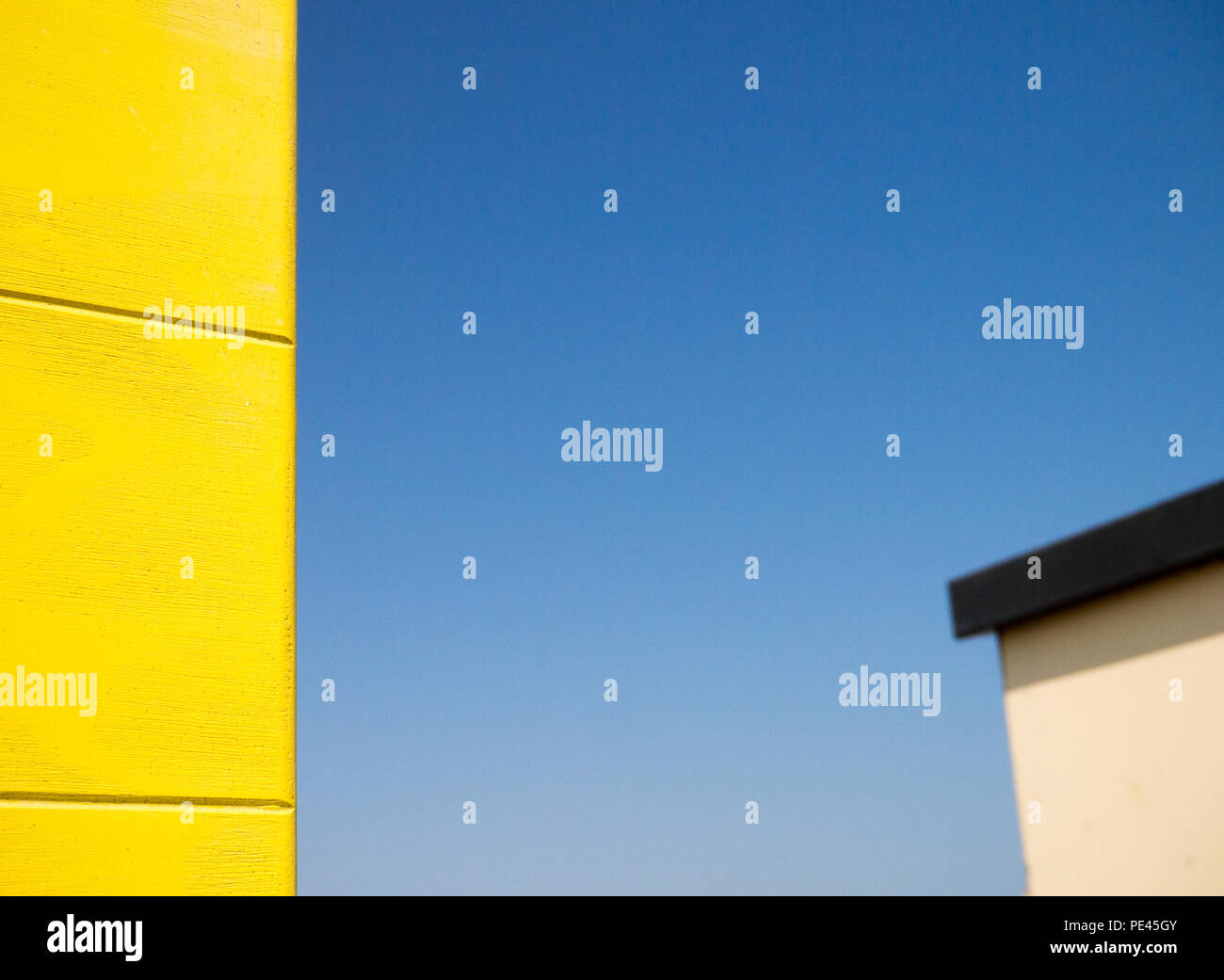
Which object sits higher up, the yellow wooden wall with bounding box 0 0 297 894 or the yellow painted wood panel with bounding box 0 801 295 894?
the yellow wooden wall with bounding box 0 0 297 894

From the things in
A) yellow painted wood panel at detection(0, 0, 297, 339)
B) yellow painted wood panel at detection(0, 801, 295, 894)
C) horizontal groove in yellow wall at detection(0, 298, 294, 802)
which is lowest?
yellow painted wood panel at detection(0, 801, 295, 894)

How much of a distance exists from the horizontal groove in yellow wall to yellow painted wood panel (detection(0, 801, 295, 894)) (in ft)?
0.20

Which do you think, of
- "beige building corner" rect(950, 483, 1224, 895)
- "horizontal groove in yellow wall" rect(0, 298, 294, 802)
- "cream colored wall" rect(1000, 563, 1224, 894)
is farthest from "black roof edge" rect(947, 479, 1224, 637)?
"horizontal groove in yellow wall" rect(0, 298, 294, 802)

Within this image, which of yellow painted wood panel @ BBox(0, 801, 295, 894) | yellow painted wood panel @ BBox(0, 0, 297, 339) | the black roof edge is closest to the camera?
yellow painted wood panel @ BBox(0, 801, 295, 894)

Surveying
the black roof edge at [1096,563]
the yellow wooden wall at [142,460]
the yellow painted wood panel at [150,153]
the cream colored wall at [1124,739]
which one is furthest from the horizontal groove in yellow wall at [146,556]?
the cream colored wall at [1124,739]

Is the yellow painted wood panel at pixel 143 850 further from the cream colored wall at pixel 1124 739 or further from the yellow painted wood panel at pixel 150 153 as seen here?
the cream colored wall at pixel 1124 739

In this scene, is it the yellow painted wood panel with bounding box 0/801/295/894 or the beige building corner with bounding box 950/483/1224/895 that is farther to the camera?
the beige building corner with bounding box 950/483/1224/895

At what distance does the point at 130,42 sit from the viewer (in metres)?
4.29

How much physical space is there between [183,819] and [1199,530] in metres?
4.34

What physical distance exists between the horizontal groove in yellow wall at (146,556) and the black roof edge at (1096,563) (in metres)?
3.86

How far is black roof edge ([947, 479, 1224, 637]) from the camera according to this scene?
521 cm

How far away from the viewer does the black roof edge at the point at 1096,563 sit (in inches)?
205

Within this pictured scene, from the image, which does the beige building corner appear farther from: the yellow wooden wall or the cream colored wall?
the yellow wooden wall

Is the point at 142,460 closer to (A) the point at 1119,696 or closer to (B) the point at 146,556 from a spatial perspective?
(B) the point at 146,556
